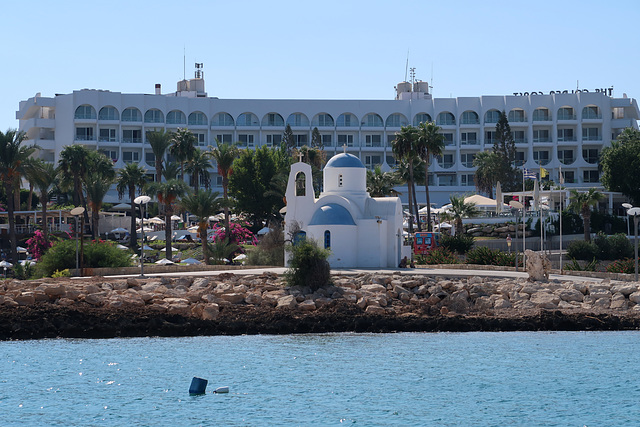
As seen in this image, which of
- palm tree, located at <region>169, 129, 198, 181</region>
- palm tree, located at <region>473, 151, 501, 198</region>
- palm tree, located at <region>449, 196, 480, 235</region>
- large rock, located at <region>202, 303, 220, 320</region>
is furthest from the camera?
palm tree, located at <region>473, 151, 501, 198</region>

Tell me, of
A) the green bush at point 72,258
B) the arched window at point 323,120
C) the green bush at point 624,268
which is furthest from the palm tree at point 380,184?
the arched window at point 323,120

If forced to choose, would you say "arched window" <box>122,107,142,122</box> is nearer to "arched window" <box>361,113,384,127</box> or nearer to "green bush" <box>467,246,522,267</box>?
"arched window" <box>361,113,384,127</box>

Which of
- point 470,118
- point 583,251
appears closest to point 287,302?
point 583,251

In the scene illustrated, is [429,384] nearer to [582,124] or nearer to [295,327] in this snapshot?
[295,327]

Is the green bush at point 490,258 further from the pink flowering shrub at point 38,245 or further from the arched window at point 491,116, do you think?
the arched window at point 491,116

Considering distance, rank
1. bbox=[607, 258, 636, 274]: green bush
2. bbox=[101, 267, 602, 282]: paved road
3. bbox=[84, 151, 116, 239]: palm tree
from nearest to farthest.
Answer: bbox=[101, 267, 602, 282]: paved road, bbox=[607, 258, 636, 274]: green bush, bbox=[84, 151, 116, 239]: palm tree

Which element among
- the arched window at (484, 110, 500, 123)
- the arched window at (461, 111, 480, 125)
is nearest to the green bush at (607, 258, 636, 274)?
the arched window at (484, 110, 500, 123)

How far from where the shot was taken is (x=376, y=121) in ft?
325

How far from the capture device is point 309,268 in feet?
114

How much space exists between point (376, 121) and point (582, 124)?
934 inches

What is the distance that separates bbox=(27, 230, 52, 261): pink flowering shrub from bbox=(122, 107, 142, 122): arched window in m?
37.2

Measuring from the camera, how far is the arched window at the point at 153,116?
314 ft

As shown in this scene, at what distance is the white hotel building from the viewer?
96062 millimetres

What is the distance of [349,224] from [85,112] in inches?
2386
